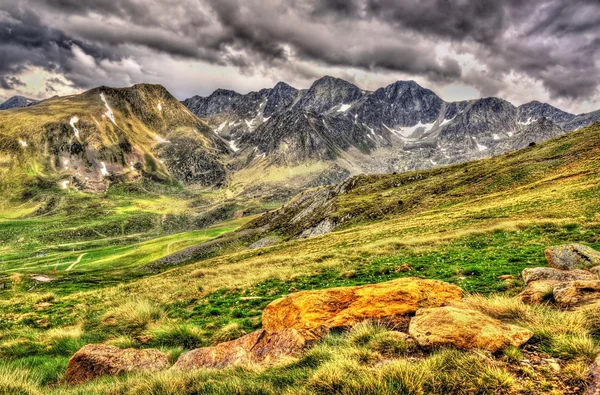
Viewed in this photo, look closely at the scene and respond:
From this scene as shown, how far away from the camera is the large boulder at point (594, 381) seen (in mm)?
4617

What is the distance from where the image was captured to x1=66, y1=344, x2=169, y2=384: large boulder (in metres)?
8.48

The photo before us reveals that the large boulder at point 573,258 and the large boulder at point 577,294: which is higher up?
the large boulder at point 577,294

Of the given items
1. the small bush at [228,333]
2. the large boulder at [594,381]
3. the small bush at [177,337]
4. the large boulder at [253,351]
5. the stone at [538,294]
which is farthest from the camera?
the small bush at [228,333]

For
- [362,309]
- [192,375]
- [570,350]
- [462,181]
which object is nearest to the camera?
[570,350]

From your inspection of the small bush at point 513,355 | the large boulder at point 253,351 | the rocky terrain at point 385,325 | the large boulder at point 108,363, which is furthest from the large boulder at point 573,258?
the large boulder at point 108,363

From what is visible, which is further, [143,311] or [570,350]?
[143,311]

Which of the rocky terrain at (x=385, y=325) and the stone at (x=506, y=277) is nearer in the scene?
the rocky terrain at (x=385, y=325)

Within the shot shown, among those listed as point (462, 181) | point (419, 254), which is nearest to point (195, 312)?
point (419, 254)

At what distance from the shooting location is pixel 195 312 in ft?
56.3

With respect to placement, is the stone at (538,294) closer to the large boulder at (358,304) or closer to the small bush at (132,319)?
the large boulder at (358,304)

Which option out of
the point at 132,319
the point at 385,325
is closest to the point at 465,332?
the point at 385,325

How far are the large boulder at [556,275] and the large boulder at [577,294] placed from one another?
2282 millimetres

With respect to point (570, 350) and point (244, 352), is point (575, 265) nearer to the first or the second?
point (570, 350)

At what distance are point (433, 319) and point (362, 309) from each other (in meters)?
3.11
